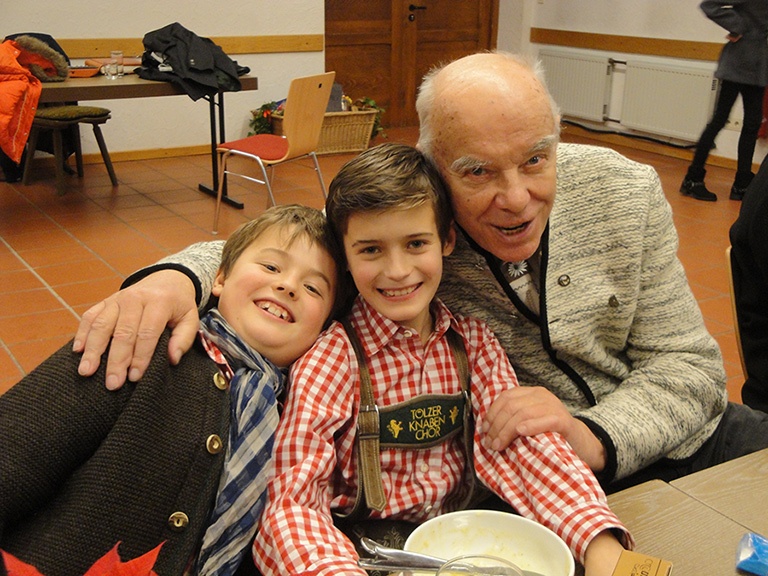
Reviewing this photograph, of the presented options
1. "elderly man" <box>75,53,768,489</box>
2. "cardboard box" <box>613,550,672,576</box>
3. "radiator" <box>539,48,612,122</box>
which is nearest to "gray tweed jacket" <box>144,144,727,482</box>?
"elderly man" <box>75,53,768,489</box>

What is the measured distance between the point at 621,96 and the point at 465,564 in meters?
7.75

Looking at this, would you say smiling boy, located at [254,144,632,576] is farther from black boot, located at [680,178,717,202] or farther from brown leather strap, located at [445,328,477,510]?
black boot, located at [680,178,717,202]

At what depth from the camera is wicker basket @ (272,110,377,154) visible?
22.1ft

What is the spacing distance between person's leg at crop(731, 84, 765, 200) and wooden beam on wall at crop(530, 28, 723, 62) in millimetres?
1440

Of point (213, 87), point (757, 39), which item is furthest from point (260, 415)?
point (757, 39)

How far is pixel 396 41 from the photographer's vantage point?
834cm

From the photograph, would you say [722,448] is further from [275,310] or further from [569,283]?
[275,310]

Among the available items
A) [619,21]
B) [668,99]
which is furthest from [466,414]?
[619,21]

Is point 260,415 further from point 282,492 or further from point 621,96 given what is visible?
point 621,96

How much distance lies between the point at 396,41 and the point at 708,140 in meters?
→ 3.90

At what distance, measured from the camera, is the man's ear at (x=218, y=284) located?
53.9 inches

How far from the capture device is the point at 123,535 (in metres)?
0.98

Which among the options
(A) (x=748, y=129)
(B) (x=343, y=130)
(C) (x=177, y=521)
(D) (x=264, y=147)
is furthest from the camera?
(B) (x=343, y=130)

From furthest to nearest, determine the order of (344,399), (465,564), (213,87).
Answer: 1. (213,87)
2. (344,399)
3. (465,564)
